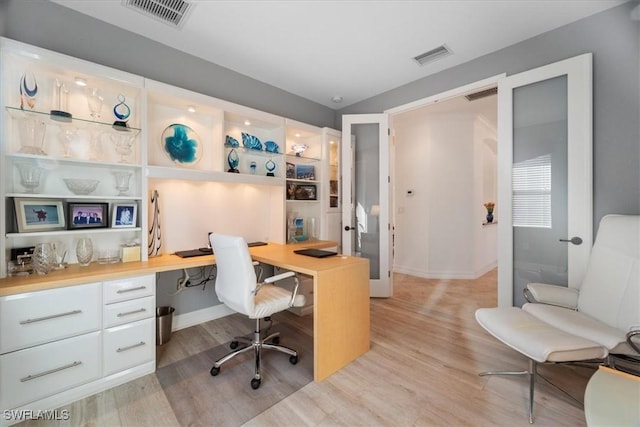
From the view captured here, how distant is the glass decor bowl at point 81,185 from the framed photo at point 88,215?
0.32 feet

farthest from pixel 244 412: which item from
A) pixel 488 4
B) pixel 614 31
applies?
pixel 614 31

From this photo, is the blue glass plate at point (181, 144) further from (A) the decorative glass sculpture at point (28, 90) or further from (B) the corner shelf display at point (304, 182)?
(B) the corner shelf display at point (304, 182)

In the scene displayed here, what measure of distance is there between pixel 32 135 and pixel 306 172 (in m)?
2.54

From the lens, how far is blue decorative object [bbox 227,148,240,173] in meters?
2.80

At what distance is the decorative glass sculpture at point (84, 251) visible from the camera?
193cm

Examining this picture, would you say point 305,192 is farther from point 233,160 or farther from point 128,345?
point 128,345

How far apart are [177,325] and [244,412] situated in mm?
1457

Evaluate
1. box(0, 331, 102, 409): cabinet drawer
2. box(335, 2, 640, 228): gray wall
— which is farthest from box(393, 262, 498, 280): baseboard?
box(0, 331, 102, 409): cabinet drawer

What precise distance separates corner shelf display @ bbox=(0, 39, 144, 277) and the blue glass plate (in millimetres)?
307

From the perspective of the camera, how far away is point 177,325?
8.56 ft

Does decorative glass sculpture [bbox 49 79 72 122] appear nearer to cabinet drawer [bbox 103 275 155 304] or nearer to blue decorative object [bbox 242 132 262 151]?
cabinet drawer [bbox 103 275 155 304]

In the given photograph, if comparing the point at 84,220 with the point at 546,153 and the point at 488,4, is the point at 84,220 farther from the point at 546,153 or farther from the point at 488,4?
the point at 546,153

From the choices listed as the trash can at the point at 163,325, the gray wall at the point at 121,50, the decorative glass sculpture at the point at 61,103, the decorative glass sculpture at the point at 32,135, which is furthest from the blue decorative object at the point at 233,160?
the trash can at the point at 163,325

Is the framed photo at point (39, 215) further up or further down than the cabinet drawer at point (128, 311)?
further up
